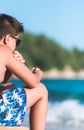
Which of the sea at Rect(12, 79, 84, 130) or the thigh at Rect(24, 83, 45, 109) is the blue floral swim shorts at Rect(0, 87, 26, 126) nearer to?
the thigh at Rect(24, 83, 45, 109)

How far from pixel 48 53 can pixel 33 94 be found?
32.8 m

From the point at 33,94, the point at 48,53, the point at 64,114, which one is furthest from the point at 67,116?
the point at 48,53

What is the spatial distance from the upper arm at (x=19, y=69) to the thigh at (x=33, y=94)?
31 mm

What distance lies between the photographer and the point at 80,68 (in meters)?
34.1

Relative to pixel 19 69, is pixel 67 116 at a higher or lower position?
lower

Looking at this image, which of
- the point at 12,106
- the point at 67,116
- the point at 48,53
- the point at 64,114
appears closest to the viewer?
the point at 12,106

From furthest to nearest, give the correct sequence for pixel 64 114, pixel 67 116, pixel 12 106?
1. pixel 64 114
2. pixel 67 116
3. pixel 12 106

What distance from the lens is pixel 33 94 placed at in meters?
2.81

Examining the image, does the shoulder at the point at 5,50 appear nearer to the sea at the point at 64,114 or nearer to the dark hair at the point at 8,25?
the dark hair at the point at 8,25

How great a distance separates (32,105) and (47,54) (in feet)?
107

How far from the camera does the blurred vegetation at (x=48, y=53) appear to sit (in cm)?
3293

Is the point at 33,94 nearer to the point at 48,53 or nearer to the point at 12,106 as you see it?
the point at 12,106

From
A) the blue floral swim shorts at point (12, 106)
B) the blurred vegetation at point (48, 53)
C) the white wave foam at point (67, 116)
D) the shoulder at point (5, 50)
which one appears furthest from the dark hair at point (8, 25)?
the blurred vegetation at point (48, 53)

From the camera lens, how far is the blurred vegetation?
32931 millimetres
